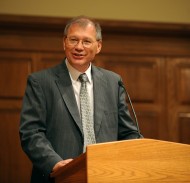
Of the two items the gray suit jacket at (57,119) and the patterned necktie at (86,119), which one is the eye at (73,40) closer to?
the gray suit jacket at (57,119)

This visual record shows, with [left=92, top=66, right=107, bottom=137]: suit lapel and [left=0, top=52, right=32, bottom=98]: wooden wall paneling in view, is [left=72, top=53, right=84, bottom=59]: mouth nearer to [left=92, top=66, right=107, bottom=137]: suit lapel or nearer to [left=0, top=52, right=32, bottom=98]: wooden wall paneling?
[left=92, top=66, right=107, bottom=137]: suit lapel

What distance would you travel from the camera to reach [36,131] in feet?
7.22

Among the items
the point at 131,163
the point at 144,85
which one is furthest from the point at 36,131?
the point at 144,85

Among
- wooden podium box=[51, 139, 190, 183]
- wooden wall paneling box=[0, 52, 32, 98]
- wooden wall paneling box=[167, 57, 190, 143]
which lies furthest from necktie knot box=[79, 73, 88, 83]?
wooden wall paneling box=[167, 57, 190, 143]

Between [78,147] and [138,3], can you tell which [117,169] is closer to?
[78,147]

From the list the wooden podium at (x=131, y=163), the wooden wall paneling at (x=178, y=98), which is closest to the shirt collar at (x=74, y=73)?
the wooden podium at (x=131, y=163)

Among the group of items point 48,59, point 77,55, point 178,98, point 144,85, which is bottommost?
point 178,98

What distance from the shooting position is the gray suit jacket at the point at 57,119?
2.18 meters

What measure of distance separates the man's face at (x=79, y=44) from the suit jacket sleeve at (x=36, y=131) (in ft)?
0.81

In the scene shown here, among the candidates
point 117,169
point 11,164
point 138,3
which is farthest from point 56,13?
point 117,169

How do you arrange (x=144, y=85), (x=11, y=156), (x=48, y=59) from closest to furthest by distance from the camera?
1. (x=11, y=156)
2. (x=48, y=59)
3. (x=144, y=85)

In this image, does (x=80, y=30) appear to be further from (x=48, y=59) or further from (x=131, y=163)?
(x=48, y=59)

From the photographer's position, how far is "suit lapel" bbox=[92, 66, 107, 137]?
2363 millimetres

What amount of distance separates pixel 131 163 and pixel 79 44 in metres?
0.92
